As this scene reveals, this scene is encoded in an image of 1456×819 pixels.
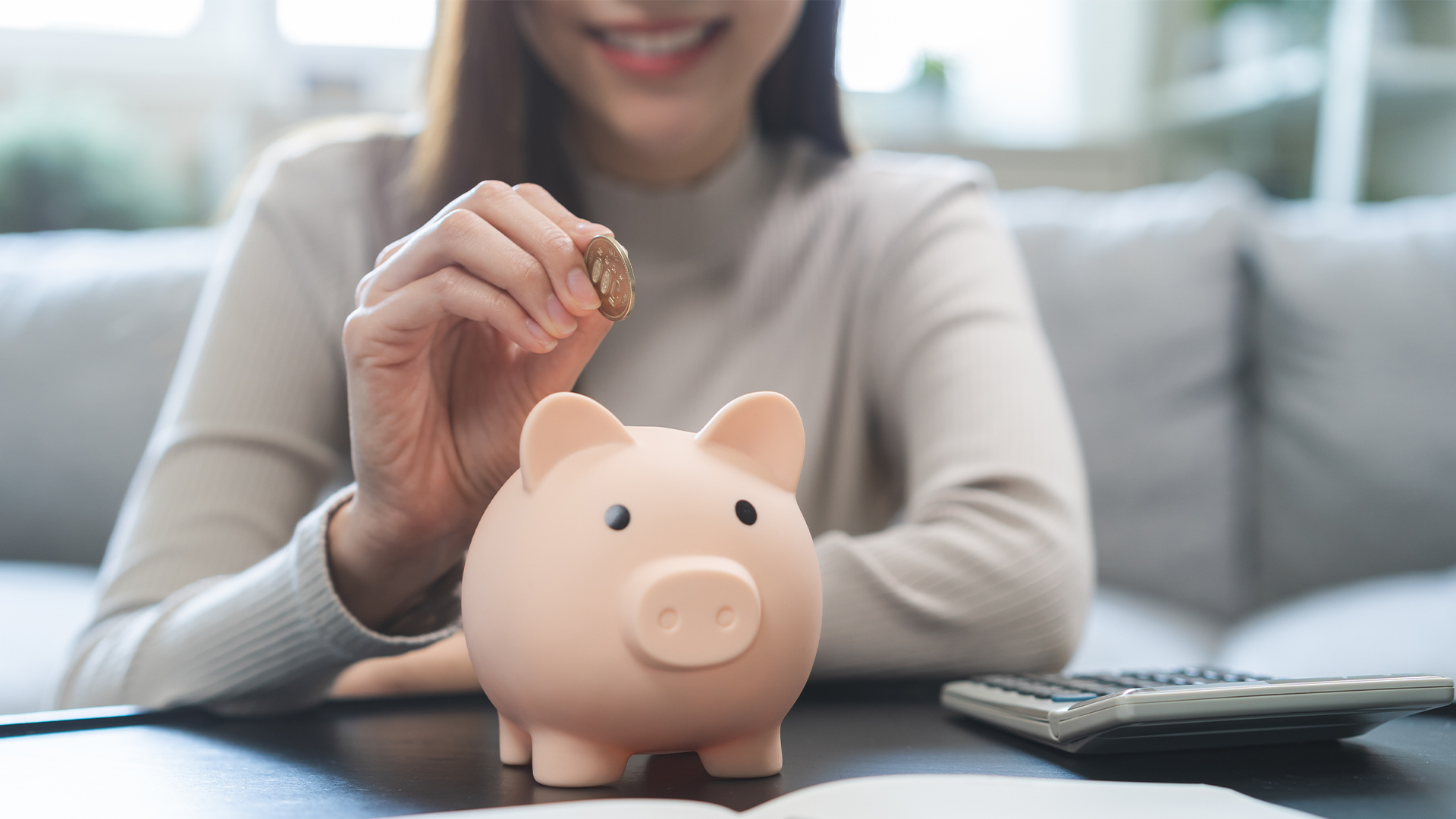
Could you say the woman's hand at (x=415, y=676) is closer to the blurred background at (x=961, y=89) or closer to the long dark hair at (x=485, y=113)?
the long dark hair at (x=485, y=113)

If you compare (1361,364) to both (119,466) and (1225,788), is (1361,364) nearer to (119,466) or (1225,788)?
(1225,788)

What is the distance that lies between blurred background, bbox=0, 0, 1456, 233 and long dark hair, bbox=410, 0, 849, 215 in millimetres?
1093

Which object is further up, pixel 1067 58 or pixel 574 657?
pixel 1067 58

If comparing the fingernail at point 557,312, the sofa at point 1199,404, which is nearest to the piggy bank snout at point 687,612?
the fingernail at point 557,312

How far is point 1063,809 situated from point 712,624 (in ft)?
0.38

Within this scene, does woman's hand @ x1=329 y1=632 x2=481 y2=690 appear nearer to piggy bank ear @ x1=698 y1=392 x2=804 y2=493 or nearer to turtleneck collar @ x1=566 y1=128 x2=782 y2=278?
piggy bank ear @ x1=698 y1=392 x2=804 y2=493

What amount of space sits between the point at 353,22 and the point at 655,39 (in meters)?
1.75

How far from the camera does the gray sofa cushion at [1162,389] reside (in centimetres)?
133

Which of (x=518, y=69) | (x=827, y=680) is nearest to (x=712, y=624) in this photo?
(x=827, y=680)

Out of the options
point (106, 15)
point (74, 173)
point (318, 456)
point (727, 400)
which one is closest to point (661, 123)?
point (727, 400)

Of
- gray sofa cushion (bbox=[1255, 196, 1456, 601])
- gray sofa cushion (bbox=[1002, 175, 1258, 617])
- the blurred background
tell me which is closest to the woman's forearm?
gray sofa cushion (bbox=[1002, 175, 1258, 617])

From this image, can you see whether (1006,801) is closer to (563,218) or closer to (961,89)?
(563,218)

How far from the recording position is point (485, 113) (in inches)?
32.3

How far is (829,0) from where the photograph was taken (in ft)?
3.23
